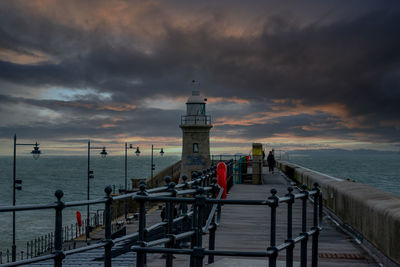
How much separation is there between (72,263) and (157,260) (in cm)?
153

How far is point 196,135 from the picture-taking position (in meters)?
53.1

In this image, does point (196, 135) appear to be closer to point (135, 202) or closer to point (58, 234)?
point (135, 202)

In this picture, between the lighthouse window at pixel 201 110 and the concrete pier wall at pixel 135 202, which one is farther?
the lighthouse window at pixel 201 110

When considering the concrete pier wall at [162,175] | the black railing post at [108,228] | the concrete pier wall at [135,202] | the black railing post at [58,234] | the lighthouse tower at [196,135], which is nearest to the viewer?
the black railing post at [58,234]

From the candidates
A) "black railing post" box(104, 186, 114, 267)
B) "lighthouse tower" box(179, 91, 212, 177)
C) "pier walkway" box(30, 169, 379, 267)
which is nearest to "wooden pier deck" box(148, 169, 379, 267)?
"pier walkway" box(30, 169, 379, 267)

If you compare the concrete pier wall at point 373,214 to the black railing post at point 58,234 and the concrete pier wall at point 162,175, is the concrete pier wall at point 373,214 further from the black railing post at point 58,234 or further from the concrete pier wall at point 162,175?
the concrete pier wall at point 162,175

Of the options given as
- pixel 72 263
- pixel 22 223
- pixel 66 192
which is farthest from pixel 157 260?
pixel 66 192

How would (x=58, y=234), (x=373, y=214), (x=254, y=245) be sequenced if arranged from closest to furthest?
(x=58, y=234) → (x=373, y=214) → (x=254, y=245)

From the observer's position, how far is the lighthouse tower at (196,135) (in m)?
52.8

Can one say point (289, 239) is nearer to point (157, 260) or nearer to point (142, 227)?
point (142, 227)

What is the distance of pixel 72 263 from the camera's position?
301 inches

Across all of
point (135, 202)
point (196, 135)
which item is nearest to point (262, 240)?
Answer: point (135, 202)

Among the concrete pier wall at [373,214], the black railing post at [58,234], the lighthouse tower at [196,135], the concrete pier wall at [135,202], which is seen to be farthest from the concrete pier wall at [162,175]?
the black railing post at [58,234]

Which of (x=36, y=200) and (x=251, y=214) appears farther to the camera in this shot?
(x=36, y=200)
